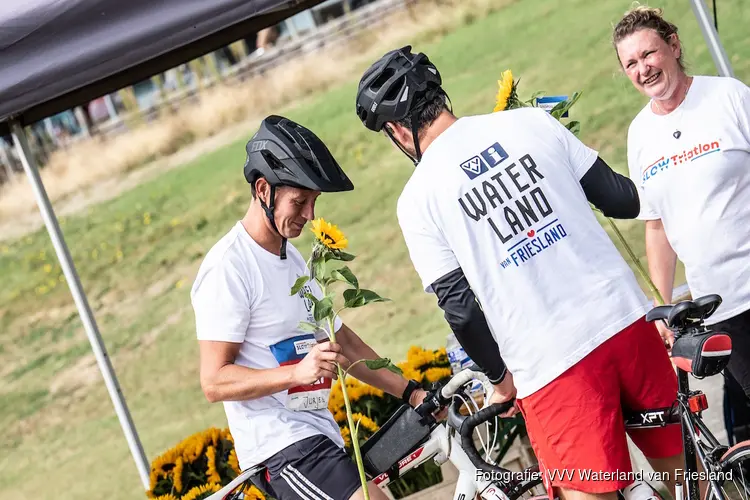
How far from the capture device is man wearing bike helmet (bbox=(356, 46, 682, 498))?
216cm

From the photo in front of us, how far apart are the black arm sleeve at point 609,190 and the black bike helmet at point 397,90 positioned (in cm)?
44

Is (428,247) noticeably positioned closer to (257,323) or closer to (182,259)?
(257,323)

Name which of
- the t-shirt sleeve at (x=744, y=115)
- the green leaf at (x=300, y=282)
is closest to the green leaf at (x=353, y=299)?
the green leaf at (x=300, y=282)

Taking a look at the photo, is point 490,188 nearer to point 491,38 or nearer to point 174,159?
point 491,38

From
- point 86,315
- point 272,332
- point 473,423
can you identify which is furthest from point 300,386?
point 86,315

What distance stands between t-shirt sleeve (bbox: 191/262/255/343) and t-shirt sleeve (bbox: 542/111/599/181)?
0.95 m

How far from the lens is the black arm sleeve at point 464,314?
7.23ft

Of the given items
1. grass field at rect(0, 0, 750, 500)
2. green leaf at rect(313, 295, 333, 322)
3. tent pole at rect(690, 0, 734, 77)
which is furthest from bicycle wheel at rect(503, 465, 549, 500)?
grass field at rect(0, 0, 750, 500)

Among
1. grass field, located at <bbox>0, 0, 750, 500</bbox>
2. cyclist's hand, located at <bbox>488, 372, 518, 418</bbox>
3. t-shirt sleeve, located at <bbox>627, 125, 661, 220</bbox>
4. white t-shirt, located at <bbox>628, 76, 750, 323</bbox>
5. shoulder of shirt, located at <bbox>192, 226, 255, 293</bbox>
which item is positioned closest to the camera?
cyclist's hand, located at <bbox>488, 372, 518, 418</bbox>

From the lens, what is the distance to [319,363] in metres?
2.40

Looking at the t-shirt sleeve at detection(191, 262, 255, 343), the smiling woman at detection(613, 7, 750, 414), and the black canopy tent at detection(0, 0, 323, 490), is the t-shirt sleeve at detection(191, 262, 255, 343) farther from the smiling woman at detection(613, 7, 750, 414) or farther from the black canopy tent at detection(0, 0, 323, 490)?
the smiling woman at detection(613, 7, 750, 414)

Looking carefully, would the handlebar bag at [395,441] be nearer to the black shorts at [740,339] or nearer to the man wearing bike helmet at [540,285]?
the man wearing bike helmet at [540,285]

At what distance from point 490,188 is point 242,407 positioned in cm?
99

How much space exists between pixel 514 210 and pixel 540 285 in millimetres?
188
